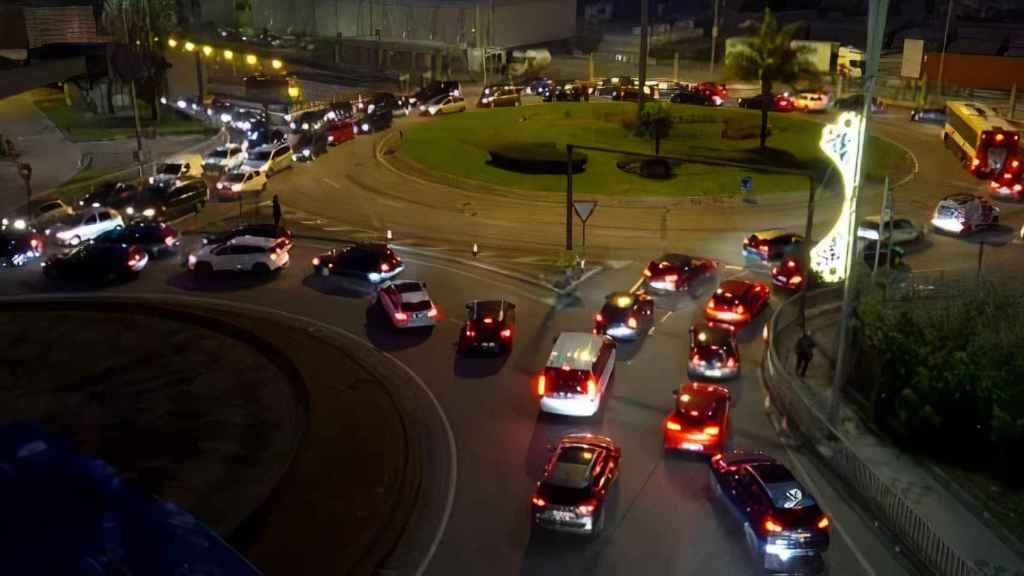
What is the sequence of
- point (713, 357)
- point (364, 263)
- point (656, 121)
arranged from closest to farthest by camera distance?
point (713, 357) → point (364, 263) → point (656, 121)

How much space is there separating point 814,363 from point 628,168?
26.8m

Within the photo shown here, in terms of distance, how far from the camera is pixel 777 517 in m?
20.2

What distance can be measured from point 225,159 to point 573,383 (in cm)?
3734

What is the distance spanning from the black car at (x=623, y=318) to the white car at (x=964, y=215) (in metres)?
18.0

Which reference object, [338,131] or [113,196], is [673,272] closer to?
[113,196]

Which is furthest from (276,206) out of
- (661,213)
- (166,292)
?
(661,213)

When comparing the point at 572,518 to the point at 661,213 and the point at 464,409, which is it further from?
the point at 661,213

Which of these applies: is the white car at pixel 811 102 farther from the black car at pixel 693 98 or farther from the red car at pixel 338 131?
the red car at pixel 338 131

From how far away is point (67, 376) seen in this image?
30.0 meters

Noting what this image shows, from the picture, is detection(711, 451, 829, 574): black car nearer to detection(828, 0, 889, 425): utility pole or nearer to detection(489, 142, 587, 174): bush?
detection(828, 0, 889, 425): utility pole

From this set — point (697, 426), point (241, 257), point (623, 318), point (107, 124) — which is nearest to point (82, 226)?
point (241, 257)

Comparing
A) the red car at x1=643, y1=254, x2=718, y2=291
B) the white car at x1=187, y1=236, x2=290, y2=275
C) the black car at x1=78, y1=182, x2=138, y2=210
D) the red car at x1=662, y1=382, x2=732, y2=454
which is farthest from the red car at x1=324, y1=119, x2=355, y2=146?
the red car at x1=662, y1=382, x2=732, y2=454

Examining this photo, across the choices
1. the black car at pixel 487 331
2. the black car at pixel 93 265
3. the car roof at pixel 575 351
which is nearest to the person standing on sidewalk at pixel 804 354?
the car roof at pixel 575 351

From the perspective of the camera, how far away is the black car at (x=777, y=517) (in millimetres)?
19953
